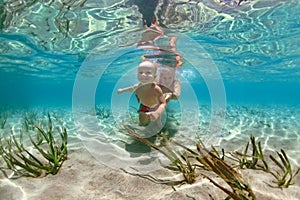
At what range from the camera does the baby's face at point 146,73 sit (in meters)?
5.27

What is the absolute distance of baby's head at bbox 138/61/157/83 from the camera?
17.2ft

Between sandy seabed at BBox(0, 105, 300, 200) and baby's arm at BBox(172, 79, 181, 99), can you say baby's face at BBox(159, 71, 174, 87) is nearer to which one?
baby's arm at BBox(172, 79, 181, 99)

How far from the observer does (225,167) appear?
2729mm

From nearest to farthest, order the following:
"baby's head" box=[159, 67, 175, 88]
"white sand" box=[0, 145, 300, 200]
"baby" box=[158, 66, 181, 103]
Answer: "white sand" box=[0, 145, 300, 200] → "baby" box=[158, 66, 181, 103] → "baby's head" box=[159, 67, 175, 88]

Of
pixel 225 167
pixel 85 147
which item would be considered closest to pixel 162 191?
pixel 225 167

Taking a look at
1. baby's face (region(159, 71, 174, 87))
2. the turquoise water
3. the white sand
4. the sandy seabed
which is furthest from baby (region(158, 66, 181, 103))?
the white sand

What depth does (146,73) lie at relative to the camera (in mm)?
5348

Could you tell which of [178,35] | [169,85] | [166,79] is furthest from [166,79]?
[178,35]

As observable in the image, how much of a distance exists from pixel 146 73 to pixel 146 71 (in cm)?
6

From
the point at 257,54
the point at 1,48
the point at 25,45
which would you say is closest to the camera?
the point at 25,45

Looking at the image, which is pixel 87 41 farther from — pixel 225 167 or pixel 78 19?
pixel 225 167

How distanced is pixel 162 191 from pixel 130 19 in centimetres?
873

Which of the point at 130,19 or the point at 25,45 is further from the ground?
the point at 130,19

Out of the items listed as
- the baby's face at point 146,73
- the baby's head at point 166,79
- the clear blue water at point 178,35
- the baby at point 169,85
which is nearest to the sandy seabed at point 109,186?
the clear blue water at point 178,35
